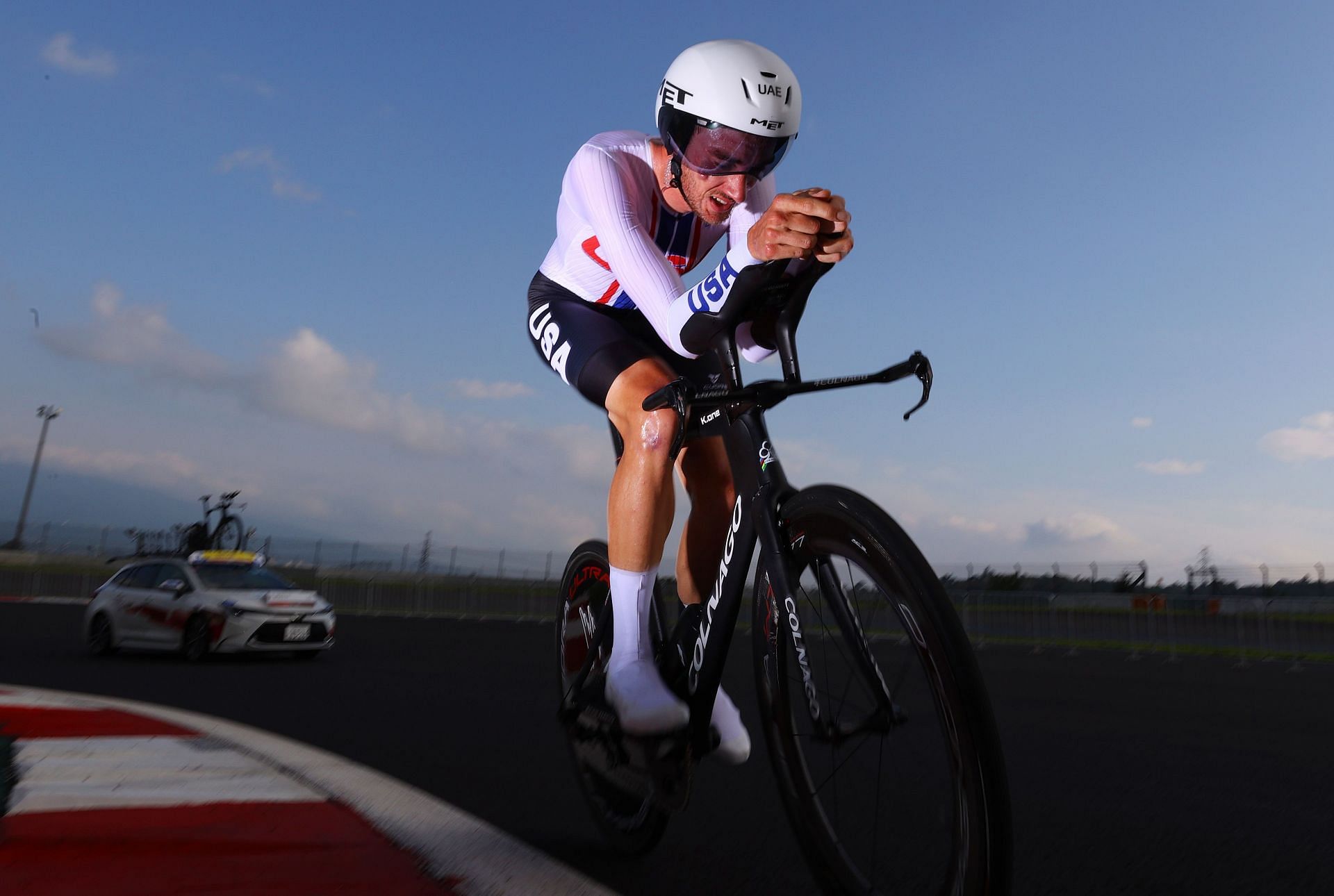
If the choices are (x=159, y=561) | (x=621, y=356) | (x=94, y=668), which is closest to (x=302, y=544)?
(x=159, y=561)

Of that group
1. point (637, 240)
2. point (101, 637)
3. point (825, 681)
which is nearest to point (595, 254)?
point (637, 240)

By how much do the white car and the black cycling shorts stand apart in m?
10.4

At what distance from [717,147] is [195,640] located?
12.0 metres

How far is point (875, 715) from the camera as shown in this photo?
2.40 meters

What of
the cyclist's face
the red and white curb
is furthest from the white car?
the cyclist's face

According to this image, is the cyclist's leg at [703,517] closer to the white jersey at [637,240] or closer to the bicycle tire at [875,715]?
the white jersey at [637,240]

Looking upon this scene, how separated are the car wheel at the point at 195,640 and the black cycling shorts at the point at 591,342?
10707 mm

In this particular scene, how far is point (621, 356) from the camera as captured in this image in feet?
10.4

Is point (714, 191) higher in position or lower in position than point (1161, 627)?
higher

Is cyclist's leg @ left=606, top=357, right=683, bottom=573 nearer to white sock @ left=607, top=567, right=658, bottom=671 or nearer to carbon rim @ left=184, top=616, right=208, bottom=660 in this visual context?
white sock @ left=607, top=567, right=658, bottom=671

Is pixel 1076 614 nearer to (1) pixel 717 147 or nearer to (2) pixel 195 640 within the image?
(2) pixel 195 640

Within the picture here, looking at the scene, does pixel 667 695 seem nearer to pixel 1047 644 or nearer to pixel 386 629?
pixel 386 629

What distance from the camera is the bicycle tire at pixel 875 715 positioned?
1.98m

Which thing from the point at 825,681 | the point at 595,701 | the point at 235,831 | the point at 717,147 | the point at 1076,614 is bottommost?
the point at 235,831
